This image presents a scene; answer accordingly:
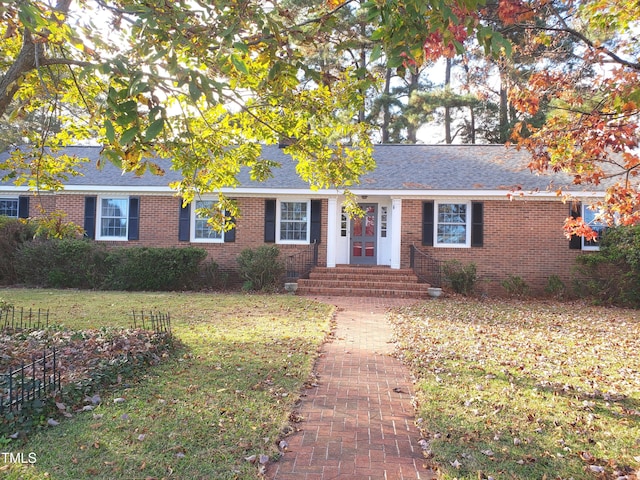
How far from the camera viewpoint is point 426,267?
14.6 m

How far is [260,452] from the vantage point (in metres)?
3.37

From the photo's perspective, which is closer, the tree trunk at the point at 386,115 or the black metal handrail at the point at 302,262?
the black metal handrail at the point at 302,262

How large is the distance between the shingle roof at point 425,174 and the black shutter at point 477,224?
0.64m

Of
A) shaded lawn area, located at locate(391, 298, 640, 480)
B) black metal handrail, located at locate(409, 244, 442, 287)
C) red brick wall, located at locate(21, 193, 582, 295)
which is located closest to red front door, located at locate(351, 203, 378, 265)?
red brick wall, located at locate(21, 193, 582, 295)

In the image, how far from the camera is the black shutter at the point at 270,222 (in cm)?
1531

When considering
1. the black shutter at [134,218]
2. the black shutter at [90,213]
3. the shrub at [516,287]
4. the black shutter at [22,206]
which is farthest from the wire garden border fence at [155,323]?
the shrub at [516,287]

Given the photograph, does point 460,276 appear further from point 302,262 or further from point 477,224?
point 302,262

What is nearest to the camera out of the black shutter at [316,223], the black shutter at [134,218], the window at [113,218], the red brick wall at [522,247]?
the red brick wall at [522,247]

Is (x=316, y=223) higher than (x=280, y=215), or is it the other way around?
(x=280, y=215)

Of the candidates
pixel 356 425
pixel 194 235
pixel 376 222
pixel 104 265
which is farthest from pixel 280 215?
pixel 356 425

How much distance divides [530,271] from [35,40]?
1415 cm

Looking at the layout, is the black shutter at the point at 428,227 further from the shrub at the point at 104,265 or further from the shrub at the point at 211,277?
the shrub at the point at 104,265

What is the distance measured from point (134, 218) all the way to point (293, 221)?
5529 millimetres

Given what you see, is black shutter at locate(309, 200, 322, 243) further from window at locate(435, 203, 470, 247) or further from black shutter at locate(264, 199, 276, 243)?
window at locate(435, 203, 470, 247)
